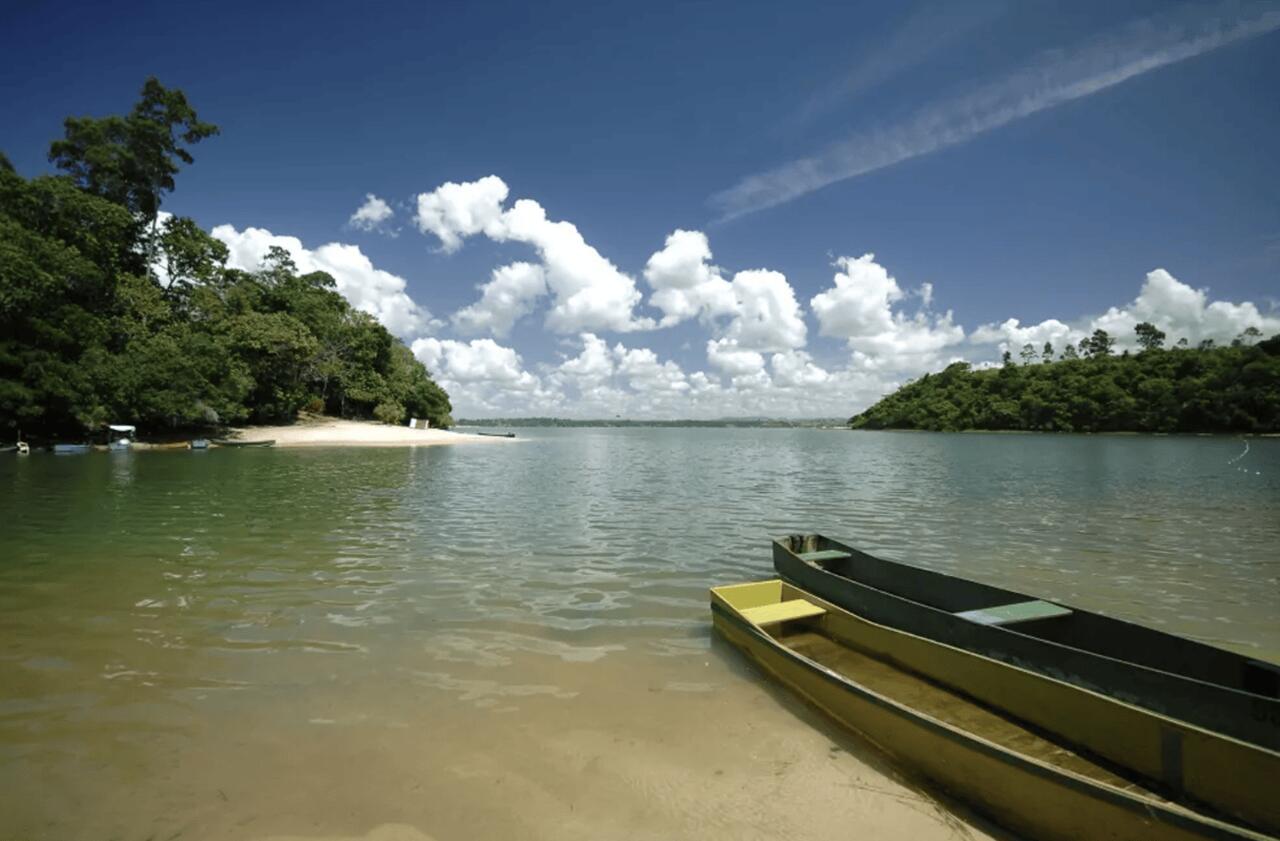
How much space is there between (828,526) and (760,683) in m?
12.6

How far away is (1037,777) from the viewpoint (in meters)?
4.06

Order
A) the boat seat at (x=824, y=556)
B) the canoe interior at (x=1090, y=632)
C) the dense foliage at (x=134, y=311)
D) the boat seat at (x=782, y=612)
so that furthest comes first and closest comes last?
the dense foliage at (x=134, y=311) < the boat seat at (x=824, y=556) < the boat seat at (x=782, y=612) < the canoe interior at (x=1090, y=632)

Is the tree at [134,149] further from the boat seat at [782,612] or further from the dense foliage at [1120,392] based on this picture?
the dense foliage at [1120,392]

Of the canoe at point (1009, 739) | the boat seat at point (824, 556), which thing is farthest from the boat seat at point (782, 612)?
the boat seat at point (824, 556)

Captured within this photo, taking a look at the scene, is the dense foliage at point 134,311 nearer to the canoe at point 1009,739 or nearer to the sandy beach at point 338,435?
the sandy beach at point 338,435

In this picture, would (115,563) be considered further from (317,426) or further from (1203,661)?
(317,426)

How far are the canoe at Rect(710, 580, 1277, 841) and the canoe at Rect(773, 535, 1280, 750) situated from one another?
454 mm

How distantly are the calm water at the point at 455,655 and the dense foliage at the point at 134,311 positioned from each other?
2788cm

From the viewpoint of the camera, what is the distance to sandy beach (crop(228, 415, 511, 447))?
5841 cm

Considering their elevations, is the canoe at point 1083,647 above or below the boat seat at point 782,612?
above

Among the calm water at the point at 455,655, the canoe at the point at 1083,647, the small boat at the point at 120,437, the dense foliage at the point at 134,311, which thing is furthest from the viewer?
the small boat at the point at 120,437

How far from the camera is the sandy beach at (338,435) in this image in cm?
5841

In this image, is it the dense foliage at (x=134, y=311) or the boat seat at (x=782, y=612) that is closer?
the boat seat at (x=782, y=612)

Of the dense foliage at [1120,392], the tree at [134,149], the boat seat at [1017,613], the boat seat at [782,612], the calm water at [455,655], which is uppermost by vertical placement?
the tree at [134,149]
